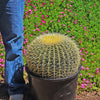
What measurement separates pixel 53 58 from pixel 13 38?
604mm

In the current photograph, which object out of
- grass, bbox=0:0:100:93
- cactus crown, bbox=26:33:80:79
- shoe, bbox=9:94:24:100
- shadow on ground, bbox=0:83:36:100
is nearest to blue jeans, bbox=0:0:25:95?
shoe, bbox=9:94:24:100

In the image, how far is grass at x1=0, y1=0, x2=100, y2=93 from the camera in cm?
348

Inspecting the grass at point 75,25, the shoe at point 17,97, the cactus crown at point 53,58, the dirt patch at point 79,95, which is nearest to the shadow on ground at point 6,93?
the dirt patch at point 79,95

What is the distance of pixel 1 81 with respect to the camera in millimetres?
3287

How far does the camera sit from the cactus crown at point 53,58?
2148mm

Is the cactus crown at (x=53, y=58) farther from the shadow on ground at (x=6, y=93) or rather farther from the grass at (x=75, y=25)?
the grass at (x=75, y=25)

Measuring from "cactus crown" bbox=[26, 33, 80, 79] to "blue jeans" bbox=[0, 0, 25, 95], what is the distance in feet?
0.89

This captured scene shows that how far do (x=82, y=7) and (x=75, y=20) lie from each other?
782 millimetres

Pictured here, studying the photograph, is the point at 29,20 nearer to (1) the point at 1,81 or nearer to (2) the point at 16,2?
(1) the point at 1,81

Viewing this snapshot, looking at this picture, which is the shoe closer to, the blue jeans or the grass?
the blue jeans

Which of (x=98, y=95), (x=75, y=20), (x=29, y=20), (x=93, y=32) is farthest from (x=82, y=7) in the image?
(x=98, y=95)

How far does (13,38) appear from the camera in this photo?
238cm

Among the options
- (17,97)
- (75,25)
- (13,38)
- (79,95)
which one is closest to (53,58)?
(13,38)

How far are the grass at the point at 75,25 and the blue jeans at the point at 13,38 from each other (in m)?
0.86
